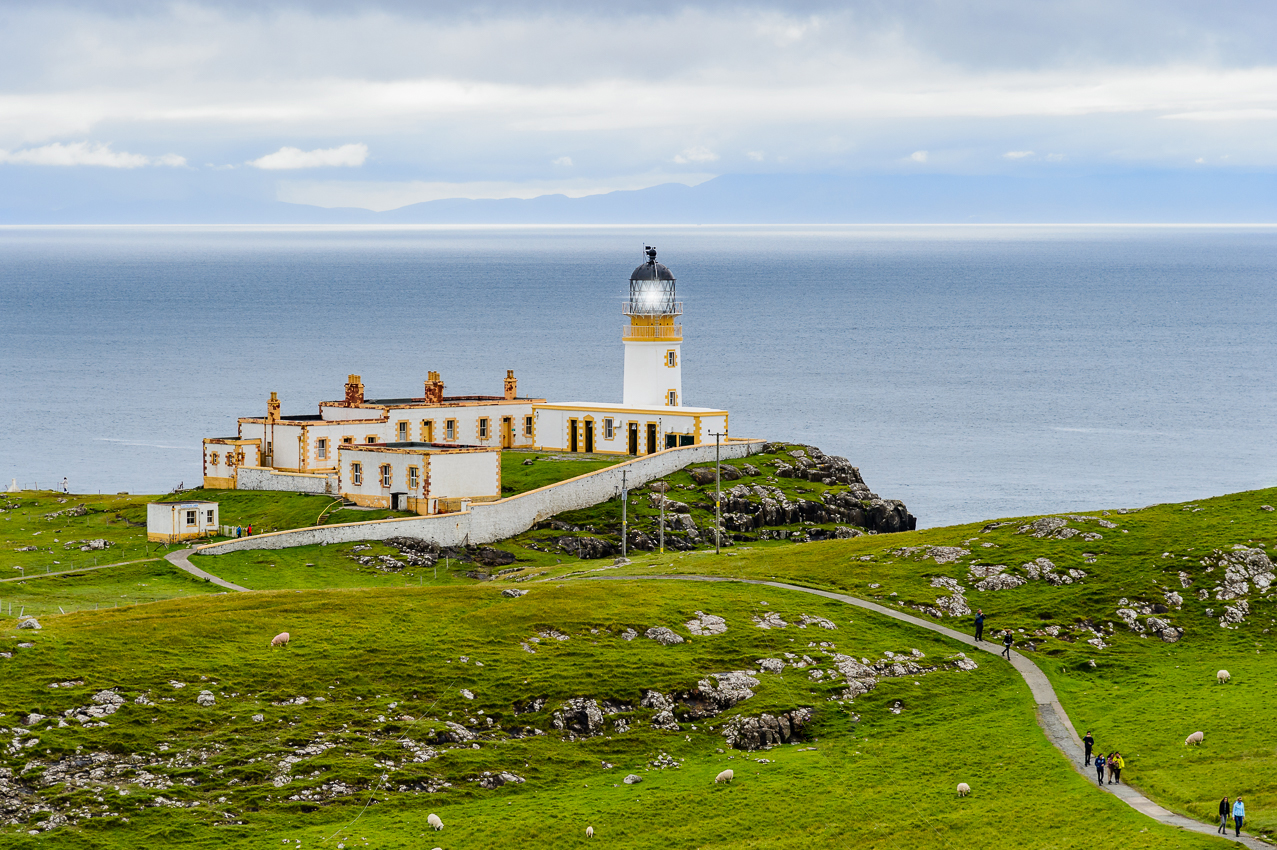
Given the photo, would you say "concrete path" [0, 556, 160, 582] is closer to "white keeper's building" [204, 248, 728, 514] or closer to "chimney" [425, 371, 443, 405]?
"white keeper's building" [204, 248, 728, 514]

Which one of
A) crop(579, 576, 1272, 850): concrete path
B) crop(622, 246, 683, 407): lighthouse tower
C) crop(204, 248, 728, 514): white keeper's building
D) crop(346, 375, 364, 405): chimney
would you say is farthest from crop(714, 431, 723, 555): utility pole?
crop(346, 375, 364, 405): chimney

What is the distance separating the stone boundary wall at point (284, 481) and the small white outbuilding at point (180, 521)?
8838 millimetres

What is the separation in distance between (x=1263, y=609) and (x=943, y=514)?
6748cm

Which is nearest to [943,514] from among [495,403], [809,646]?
[495,403]

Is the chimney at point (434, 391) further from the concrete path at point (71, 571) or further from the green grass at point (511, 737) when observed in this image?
the green grass at point (511, 737)

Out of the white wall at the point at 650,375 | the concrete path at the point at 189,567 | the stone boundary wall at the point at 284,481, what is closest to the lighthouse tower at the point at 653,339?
the white wall at the point at 650,375

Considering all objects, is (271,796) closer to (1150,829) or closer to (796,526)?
(1150,829)

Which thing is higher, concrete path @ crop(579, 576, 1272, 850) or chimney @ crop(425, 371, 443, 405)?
chimney @ crop(425, 371, 443, 405)

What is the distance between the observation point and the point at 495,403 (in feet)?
396

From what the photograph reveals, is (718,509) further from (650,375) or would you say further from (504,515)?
(650,375)

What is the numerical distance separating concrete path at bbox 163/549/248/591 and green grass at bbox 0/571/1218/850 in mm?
8459

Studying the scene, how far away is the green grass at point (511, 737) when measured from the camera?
53719 millimetres

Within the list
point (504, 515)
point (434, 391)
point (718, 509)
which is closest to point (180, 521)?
point (504, 515)

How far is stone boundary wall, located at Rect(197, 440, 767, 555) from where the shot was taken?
94.2 metres
